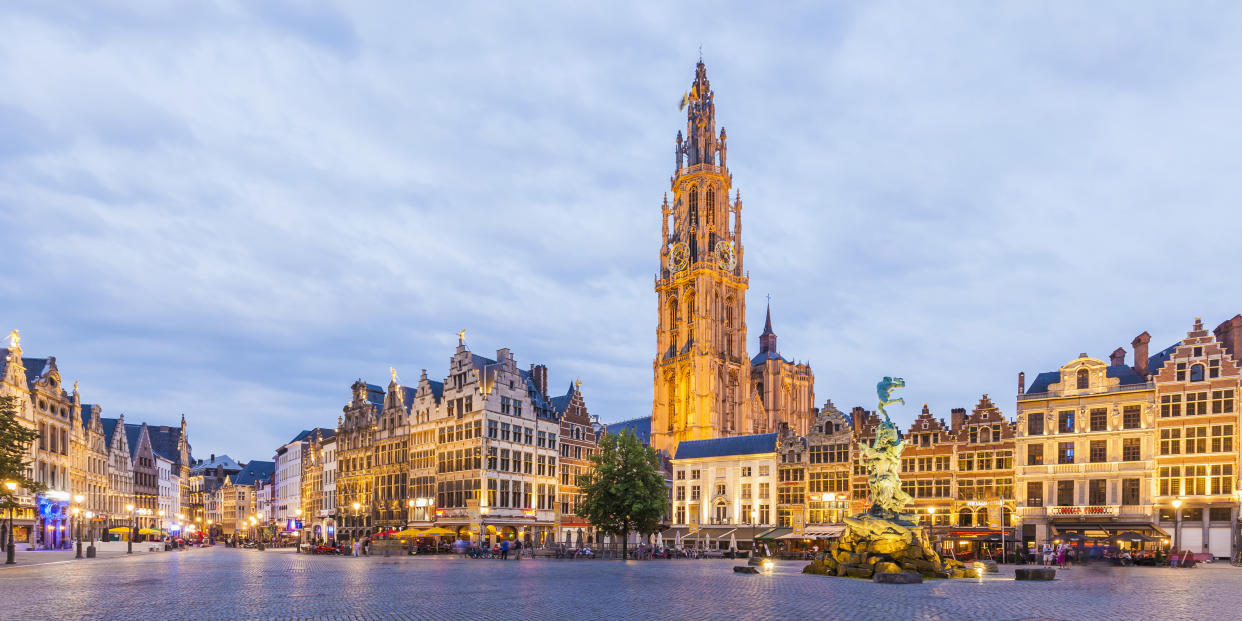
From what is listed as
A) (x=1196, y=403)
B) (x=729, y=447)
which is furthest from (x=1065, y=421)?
(x=729, y=447)

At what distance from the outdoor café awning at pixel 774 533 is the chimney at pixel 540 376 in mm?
26716

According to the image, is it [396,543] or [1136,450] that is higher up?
[1136,450]

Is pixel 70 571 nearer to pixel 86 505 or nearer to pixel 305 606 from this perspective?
pixel 305 606

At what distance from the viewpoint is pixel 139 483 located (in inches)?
4646

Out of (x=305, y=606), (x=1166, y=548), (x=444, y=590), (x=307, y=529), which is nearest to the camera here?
(x=305, y=606)

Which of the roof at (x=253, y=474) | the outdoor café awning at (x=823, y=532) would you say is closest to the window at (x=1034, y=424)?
the outdoor café awning at (x=823, y=532)

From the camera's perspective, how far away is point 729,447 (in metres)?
86.0

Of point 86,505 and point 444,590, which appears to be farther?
point 86,505

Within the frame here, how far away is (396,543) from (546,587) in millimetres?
41027

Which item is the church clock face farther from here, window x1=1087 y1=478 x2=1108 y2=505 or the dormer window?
the dormer window

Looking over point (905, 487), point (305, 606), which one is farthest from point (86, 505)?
point (305, 606)

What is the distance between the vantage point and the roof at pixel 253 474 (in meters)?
160

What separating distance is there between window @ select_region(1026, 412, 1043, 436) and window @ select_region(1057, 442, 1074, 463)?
1505 mm

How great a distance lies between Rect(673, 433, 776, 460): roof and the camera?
8256 cm
